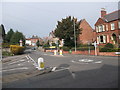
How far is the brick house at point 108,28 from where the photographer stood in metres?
31.7

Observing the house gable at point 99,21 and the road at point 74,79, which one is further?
the house gable at point 99,21

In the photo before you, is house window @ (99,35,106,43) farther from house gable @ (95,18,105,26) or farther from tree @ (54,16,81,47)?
tree @ (54,16,81,47)

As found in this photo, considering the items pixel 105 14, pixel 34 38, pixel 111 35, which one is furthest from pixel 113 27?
pixel 34 38

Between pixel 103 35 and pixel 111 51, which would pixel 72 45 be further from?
pixel 111 51

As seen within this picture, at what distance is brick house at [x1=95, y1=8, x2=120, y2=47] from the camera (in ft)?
104

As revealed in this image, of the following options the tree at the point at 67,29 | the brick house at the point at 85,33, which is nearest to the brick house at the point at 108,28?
the tree at the point at 67,29

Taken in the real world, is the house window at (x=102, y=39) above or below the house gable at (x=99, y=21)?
below

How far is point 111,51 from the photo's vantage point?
22781 mm

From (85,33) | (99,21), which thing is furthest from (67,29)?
(85,33)

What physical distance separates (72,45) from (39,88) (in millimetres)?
33265

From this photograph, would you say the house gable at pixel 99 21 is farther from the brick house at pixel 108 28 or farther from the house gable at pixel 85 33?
the house gable at pixel 85 33

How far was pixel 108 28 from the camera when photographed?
1357 inches

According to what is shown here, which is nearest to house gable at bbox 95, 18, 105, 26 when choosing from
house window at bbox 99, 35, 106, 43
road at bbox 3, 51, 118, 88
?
house window at bbox 99, 35, 106, 43

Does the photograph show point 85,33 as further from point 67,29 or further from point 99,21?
point 67,29
